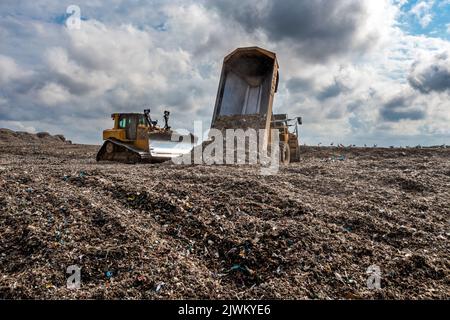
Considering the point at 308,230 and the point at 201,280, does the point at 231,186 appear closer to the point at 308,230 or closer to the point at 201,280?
the point at 308,230

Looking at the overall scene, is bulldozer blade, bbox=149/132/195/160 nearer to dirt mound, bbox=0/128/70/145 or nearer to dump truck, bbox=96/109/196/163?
dump truck, bbox=96/109/196/163

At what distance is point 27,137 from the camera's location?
108 ft

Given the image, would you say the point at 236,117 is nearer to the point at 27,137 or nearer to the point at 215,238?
the point at 215,238

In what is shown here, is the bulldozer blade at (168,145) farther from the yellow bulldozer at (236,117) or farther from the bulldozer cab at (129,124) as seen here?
the bulldozer cab at (129,124)

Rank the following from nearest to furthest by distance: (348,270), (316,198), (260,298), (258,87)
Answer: (260,298) < (348,270) < (316,198) < (258,87)

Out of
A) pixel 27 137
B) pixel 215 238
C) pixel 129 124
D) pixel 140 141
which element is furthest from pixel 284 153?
pixel 27 137

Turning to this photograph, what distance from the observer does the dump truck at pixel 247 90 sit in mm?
11930

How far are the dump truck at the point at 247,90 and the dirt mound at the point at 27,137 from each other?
2214cm

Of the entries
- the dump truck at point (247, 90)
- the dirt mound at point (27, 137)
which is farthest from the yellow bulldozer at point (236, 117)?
the dirt mound at point (27, 137)

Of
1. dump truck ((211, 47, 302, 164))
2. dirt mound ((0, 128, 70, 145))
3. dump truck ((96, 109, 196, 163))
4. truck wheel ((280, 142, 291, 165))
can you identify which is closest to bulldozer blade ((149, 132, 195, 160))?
dump truck ((96, 109, 196, 163))

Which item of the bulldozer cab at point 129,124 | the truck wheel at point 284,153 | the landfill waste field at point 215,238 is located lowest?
the landfill waste field at point 215,238

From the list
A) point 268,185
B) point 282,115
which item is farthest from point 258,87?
point 268,185

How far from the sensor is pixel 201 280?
4.14 meters

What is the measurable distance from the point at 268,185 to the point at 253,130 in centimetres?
437
